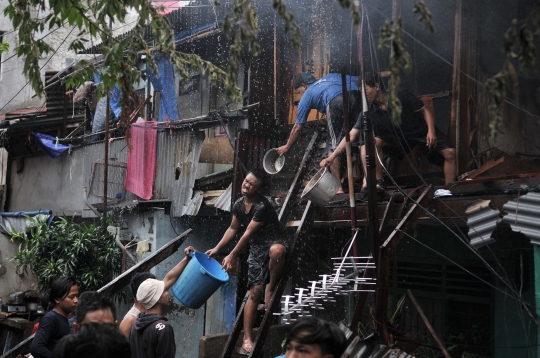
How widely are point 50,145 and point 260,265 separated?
1192 cm

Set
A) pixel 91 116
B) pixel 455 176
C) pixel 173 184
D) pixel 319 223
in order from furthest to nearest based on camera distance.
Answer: pixel 91 116, pixel 173 184, pixel 319 223, pixel 455 176

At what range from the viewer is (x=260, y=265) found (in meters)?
7.75

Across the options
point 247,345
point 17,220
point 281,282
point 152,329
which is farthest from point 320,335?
point 17,220

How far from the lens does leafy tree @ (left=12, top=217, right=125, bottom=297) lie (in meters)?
13.1

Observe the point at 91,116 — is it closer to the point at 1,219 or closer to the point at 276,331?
the point at 1,219

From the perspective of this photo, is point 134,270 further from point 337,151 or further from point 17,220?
point 17,220

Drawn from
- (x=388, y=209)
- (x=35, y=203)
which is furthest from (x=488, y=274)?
(x=35, y=203)

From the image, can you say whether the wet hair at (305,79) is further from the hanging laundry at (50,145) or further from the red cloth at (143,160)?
the hanging laundry at (50,145)

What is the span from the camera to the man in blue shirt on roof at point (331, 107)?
8.69 metres

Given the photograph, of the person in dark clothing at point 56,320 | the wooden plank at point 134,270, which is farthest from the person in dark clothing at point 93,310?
the wooden plank at point 134,270

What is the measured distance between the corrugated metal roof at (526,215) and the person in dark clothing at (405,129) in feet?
4.58

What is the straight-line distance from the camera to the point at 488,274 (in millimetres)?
8609

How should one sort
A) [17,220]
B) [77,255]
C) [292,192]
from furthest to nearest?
[17,220] < [77,255] < [292,192]

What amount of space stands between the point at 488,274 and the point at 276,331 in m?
3.18
